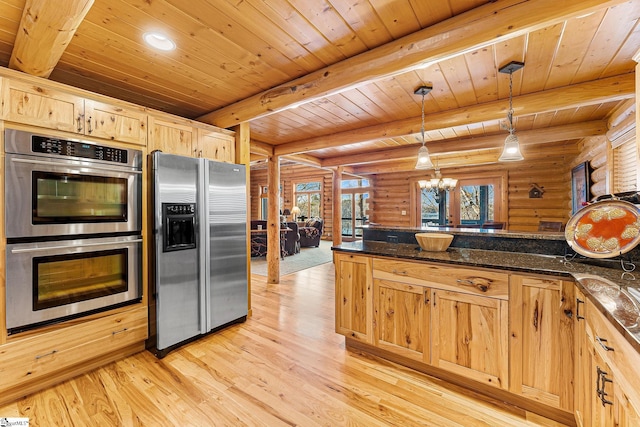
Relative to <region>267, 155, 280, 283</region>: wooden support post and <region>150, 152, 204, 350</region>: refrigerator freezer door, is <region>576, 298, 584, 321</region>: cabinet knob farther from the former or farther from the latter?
<region>267, 155, 280, 283</region>: wooden support post

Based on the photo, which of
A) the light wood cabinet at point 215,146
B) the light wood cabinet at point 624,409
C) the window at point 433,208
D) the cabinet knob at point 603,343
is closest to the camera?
the light wood cabinet at point 624,409

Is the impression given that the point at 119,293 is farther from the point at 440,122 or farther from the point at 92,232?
the point at 440,122

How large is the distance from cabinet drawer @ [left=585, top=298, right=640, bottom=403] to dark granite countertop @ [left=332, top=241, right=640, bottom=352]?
0.05 m

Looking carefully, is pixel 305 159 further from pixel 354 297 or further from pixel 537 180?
pixel 537 180

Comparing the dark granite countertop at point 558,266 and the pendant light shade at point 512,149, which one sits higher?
the pendant light shade at point 512,149

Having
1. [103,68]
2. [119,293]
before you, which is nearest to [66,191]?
[119,293]

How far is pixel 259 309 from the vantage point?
3443 millimetres

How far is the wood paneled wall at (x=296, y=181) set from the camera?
10076mm

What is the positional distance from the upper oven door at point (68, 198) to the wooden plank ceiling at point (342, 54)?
28.3 inches

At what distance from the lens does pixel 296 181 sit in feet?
34.8

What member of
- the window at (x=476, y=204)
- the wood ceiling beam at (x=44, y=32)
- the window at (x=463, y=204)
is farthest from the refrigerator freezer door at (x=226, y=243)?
the window at (x=476, y=204)

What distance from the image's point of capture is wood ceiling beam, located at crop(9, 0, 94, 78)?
4.45 ft

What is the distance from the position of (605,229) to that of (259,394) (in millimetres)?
2528

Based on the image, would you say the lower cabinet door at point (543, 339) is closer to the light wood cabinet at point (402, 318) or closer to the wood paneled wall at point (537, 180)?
the light wood cabinet at point (402, 318)
